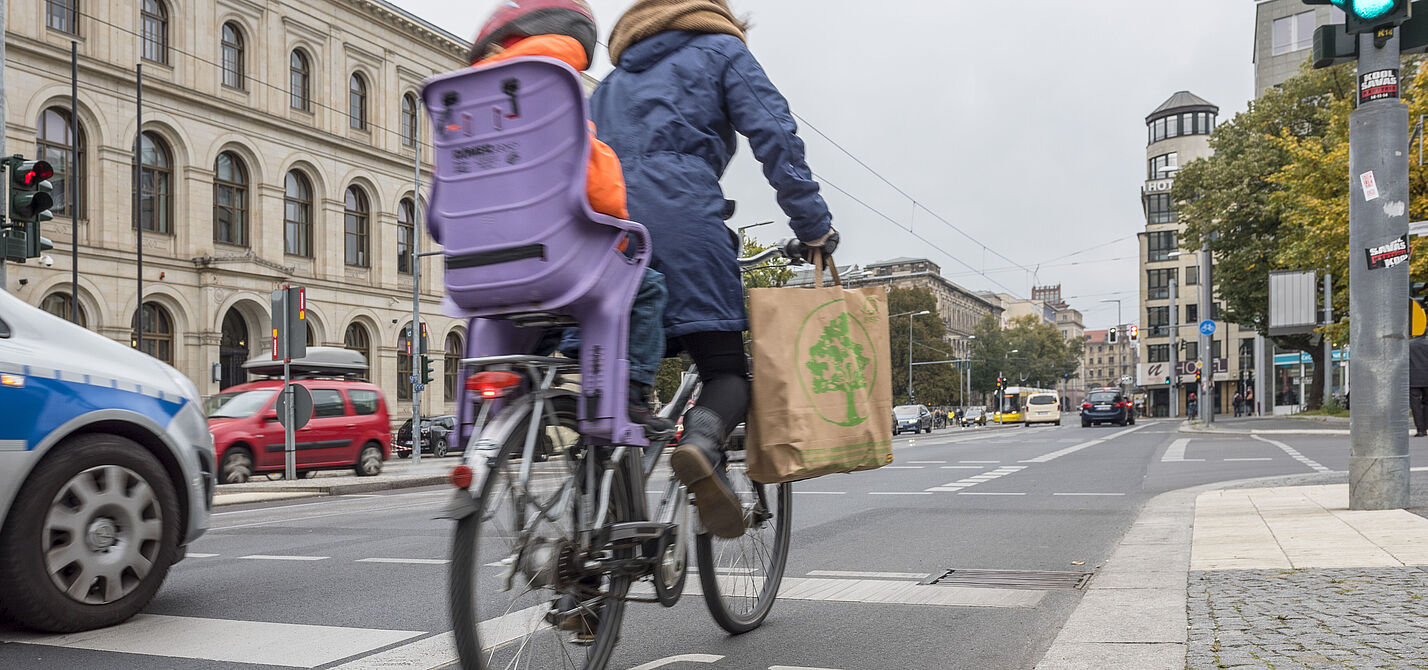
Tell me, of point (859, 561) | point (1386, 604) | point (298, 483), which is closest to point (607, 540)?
point (1386, 604)

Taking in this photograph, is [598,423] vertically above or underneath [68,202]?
underneath

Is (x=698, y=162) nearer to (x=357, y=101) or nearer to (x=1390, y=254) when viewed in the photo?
(x=1390, y=254)

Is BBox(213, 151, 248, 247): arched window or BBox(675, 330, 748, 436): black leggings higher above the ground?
BBox(213, 151, 248, 247): arched window

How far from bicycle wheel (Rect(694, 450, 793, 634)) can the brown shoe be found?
176 millimetres

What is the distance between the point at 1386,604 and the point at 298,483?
1456cm

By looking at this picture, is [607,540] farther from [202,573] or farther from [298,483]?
[298,483]

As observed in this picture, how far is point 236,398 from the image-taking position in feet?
63.1

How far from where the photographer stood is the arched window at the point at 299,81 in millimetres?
37250

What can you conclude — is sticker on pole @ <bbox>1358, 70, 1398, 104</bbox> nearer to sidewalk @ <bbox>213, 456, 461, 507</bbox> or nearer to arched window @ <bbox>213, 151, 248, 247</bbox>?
sidewalk @ <bbox>213, 456, 461, 507</bbox>

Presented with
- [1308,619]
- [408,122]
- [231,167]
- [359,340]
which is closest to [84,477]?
[1308,619]

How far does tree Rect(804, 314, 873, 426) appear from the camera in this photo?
355 centimetres

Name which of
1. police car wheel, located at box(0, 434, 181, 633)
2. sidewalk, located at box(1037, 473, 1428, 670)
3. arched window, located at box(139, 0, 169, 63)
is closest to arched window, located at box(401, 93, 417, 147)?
arched window, located at box(139, 0, 169, 63)

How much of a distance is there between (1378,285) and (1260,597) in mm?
4321

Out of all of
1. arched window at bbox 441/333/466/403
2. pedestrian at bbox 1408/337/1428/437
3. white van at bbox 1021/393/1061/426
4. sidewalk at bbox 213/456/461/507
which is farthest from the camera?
white van at bbox 1021/393/1061/426
